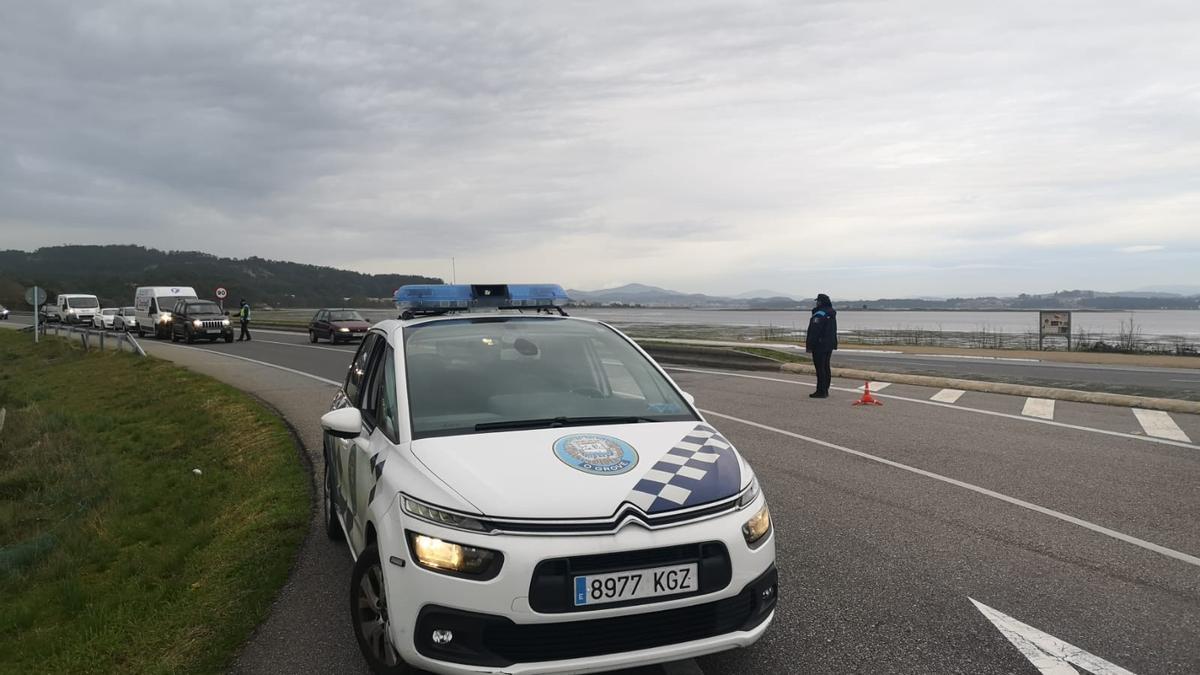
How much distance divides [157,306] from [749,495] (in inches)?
1568

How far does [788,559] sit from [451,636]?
2.64 metres

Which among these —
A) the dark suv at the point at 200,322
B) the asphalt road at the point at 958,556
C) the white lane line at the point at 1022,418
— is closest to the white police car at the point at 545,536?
the asphalt road at the point at 958,556

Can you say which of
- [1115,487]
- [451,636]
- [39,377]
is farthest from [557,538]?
[39,377]

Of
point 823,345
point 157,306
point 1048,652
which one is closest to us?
point 1048,652

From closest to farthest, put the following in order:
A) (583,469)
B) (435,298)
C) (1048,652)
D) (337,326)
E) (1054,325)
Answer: (583,469), (1048,652), (435,298), (337,326), (1054,325)

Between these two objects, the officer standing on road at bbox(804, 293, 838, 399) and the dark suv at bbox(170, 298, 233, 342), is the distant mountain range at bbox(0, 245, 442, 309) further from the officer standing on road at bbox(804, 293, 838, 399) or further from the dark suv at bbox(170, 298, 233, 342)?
the officer standing on road at bbox(804, 293, 838, 399)

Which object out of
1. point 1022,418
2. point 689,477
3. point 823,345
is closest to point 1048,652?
point 689,477

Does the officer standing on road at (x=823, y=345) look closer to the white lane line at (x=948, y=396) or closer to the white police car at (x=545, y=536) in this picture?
the white lane line at (x=948, y=396)

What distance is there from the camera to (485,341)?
446cm

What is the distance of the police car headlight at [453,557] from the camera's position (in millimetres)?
2801

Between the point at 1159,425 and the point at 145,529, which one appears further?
the point at 1159,425

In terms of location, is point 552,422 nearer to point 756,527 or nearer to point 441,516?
point 441,516

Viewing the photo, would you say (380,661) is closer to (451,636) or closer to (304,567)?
(451,636)

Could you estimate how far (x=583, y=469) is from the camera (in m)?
3.13
